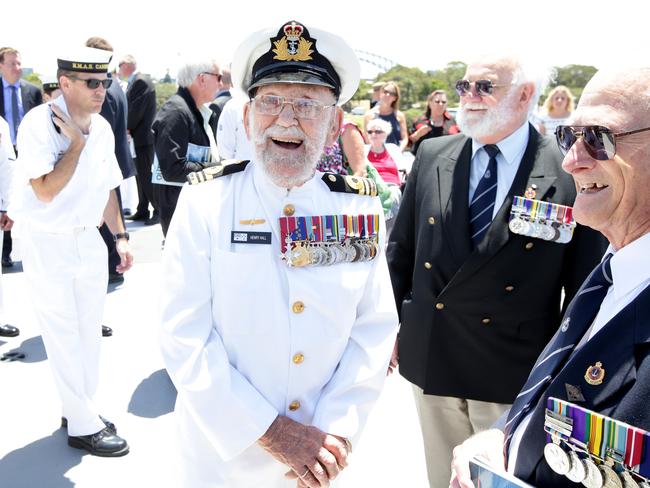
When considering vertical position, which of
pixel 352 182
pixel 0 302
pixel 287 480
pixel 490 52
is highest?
pixel 490 52

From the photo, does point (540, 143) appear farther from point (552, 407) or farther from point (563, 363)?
point (552, 407)

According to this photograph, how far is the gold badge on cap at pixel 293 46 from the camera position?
1.76m

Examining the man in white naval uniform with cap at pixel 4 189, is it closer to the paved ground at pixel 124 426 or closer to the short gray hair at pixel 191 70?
the paved ground at pixel 124 426

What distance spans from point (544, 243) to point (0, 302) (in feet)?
13.9

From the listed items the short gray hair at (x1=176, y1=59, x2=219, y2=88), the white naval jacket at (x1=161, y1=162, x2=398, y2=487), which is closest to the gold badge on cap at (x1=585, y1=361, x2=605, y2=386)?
the white naval jacket at (x1=161, y1=162, x2=398, y2=487)

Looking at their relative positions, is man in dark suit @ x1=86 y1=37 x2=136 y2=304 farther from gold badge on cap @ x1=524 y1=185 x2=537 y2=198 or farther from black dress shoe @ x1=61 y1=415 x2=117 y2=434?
gold badge on cap @ x1=524 y1=185 x2=537 y2=198

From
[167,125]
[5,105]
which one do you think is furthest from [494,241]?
[5,105]

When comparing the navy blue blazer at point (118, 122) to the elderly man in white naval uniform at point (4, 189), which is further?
the navy blue blazer at point (118, 122)

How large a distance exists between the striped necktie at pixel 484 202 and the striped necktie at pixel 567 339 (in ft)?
2.71

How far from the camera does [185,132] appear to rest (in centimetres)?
411

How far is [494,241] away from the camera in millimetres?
2240

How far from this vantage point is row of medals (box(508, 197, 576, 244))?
2.19 meters

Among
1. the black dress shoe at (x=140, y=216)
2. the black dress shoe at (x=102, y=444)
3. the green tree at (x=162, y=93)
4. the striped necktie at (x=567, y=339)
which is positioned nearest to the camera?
the striped necktie at (x=567, y=339)

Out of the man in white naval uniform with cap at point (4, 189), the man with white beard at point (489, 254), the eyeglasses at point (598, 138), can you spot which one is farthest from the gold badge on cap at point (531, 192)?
the man in white naval uniform with cap at point (4, 189)
